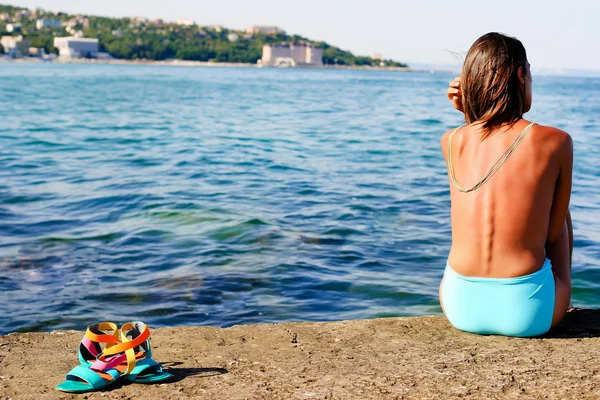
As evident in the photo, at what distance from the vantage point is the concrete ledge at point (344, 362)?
2635 millimetres

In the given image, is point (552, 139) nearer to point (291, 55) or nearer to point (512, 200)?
point (512, 200)

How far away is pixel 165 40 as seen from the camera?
417ft

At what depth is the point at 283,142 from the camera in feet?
57.5

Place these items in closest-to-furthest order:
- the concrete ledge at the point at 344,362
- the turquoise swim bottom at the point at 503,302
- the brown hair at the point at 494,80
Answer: the concrete ledge at the point at 344,362, the brown hair at the point at 494,80, the turquoise swim bottom at the point at 503,302

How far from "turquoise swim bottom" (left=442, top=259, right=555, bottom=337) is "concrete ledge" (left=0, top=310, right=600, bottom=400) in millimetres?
61

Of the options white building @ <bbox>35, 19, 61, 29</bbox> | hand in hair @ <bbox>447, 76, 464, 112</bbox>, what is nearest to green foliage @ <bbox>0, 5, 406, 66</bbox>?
white building @ <bbox>35, 19, 61, 29</bbox>

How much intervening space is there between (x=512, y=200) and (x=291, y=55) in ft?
473

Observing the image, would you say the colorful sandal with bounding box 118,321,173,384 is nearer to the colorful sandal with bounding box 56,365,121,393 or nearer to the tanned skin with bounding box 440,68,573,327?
the colorful sandal with bounding box 56,365,121,393

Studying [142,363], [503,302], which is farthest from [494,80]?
[142,363]

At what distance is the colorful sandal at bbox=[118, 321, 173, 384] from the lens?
273 cm

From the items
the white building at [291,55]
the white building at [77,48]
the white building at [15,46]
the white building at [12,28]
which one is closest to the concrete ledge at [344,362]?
the white building at [15,46]

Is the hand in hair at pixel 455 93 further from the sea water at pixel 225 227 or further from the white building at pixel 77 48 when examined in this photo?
the white building at pixel 77 48

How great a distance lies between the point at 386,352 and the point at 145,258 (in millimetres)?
4414

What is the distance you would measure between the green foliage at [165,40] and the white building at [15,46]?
270 inches
